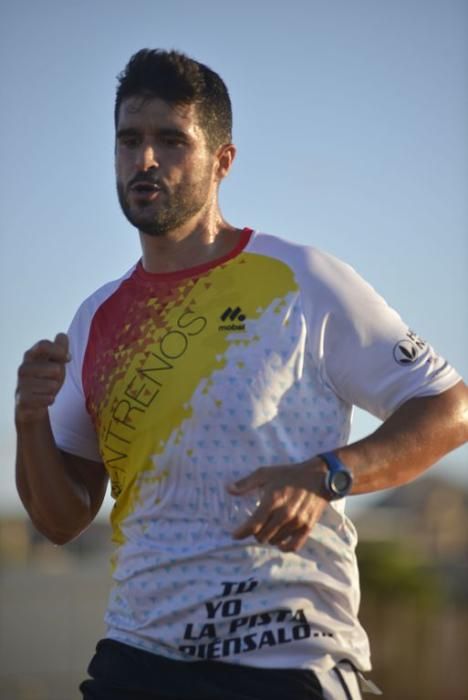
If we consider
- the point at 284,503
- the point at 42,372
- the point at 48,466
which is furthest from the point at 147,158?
the point at 284,503

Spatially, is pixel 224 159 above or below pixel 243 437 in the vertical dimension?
above

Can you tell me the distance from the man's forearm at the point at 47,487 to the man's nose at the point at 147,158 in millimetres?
854

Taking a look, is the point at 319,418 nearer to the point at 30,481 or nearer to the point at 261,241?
the point at 261,241

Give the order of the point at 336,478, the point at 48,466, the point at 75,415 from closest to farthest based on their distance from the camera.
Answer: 1. the point at 336,478
2. the point at 48,466
3. the point at 75,415

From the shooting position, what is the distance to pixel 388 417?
4.28m

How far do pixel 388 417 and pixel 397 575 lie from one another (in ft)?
74.9

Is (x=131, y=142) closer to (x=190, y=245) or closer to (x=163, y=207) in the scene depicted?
(x=163, y=207)

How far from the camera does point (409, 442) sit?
4.18m

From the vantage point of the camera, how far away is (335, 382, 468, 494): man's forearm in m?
4.09

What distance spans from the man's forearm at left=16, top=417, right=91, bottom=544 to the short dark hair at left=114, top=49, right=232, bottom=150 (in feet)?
3.59

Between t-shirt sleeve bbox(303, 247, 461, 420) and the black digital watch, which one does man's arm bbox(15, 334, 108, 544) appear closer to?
t-shirt sleeve bbox(303, 247, 461, 420)

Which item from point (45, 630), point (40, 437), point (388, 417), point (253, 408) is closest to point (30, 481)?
point (40, 437)

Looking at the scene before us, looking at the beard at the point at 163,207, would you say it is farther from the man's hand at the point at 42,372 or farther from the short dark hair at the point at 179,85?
the man's hand at the point at 42,372

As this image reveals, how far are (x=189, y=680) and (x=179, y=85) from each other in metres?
1.90
